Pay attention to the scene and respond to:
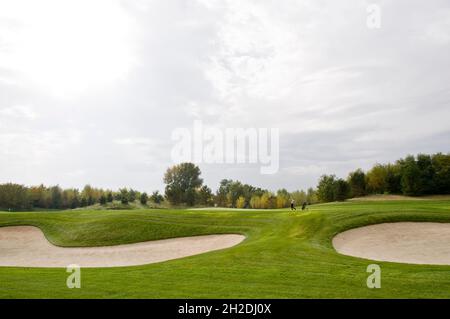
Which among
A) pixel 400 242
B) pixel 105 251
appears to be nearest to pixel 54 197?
pixel 105 251

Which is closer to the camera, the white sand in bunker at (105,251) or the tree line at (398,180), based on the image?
the white sand in bunker at (105,251)

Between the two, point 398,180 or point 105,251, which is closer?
point 105,251

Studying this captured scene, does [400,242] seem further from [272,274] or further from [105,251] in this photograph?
[105,251]

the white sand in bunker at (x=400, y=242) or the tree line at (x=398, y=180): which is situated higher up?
the tree line at (x=398, y=180)

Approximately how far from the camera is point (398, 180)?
78.2 metres

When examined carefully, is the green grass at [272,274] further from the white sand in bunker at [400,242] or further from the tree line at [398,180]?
the tree line at [398,180]

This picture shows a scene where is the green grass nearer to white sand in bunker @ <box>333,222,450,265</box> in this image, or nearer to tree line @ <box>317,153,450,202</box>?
white sand in bunker @ <box>333,222,450,265</box>

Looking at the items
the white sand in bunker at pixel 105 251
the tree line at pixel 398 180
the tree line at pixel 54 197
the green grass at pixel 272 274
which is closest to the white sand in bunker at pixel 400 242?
the green grass at pixel 272 274

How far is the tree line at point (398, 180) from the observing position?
72.4 meters

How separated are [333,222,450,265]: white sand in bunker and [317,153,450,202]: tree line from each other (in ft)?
162

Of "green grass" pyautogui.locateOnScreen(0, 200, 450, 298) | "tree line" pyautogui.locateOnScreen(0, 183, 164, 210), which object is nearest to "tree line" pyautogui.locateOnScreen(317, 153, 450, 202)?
"green grass" pyautogui.locateOnScreen(0, 200, 450, 298)

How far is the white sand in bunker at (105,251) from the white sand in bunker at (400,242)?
29.1 feet

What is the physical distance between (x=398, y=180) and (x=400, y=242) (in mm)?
60521
